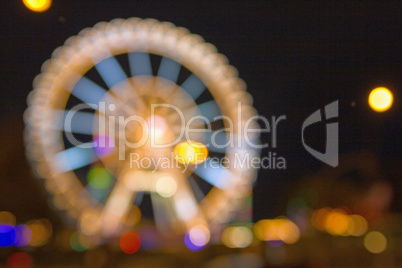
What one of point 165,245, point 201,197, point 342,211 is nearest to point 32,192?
point 342,211

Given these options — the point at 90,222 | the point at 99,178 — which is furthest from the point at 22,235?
the point at 90,222

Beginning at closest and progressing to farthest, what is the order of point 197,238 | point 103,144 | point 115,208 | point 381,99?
point 381,99
point 103,144
point 115,208
point 197,238

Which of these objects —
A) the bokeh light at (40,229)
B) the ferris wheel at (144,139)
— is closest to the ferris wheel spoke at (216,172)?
the ferris wheel at (144,139)

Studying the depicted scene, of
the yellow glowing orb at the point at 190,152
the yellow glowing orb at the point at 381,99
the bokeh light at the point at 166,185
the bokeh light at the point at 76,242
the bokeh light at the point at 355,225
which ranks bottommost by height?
the bokeh light at the point at 76,242

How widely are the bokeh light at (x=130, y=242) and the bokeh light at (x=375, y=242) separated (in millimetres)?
4765

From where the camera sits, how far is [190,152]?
12461 mm

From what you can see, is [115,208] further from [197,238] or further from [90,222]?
[197,238]

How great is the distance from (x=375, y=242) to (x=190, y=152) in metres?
4.87

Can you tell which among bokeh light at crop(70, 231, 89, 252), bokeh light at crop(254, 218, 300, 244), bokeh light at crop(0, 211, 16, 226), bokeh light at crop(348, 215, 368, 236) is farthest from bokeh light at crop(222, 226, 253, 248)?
bokeh light at crop(0, 211, 16, 226)

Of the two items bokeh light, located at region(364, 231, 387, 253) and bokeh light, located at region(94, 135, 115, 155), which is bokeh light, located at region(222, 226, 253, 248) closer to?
bokeh light, located at region(364, 231, 387, 253)

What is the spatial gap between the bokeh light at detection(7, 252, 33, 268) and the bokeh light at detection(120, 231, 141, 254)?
1837 mm

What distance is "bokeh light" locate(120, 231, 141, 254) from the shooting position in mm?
14428

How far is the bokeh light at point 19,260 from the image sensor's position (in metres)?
11.9

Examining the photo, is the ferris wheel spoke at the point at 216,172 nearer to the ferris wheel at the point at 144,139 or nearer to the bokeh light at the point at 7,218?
the ferris wheel at the point at 144,139
